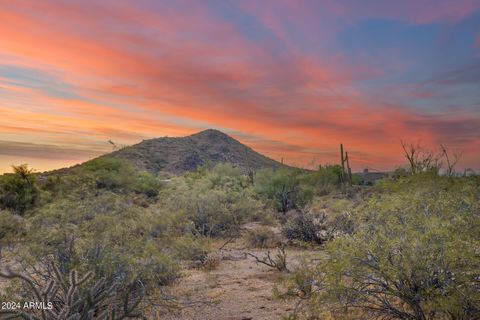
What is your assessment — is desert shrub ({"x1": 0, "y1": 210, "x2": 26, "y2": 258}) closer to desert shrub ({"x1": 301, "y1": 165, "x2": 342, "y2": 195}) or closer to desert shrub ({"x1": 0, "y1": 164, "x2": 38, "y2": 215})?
desert shrub ({"x1": 0, "y1": 164, "x2": 38, "y2": 215})

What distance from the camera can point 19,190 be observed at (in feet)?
75.5

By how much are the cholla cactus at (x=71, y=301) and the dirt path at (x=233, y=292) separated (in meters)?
1.64

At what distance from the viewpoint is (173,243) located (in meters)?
12.4

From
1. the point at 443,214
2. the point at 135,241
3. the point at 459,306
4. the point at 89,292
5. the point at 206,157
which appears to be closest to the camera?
the point at 89,292

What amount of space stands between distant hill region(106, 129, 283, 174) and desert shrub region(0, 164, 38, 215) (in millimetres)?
47141

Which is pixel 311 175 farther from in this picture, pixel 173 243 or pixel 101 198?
pixel 101 198

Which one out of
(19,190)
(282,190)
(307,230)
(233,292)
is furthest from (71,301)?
(282,190)

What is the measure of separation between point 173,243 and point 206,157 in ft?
242

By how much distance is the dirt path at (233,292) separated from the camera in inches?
317

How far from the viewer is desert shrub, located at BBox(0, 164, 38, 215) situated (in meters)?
22.0

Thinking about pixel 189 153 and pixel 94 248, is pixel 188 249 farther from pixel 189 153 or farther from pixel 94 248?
pixel 189 153

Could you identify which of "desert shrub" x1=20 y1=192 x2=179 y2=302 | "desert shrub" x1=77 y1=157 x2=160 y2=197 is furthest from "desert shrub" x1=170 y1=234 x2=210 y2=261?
"desert shrub" x1=77 y1=157 x2=160 y2=197

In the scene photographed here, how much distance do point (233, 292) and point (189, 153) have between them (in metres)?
75.3

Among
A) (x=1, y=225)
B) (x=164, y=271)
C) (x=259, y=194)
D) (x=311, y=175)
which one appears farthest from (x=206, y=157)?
(x=164, y=271)
